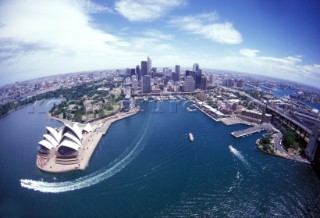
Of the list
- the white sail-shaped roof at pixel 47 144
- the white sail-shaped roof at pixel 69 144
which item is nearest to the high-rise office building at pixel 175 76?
the white sail-shaped roof at pixel 69 144

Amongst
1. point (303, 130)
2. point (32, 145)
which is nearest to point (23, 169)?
point (32, 145)

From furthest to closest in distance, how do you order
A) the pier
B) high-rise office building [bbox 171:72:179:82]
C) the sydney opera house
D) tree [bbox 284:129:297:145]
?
high-rise office building [bbox 171:72:179:82] < the pier < tree [bbox 284:129:297:145] < the sydney opera house

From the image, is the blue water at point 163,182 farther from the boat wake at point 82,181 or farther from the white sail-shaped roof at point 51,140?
the white sail-shaped roof at point 51,140

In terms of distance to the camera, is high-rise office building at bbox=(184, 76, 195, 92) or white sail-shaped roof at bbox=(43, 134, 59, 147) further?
high-rise office building at bbox=(184, 76, 195, 92)

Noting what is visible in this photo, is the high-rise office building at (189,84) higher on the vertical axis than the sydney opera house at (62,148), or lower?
higher

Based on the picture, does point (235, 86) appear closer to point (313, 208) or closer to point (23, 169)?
point (313, 208)

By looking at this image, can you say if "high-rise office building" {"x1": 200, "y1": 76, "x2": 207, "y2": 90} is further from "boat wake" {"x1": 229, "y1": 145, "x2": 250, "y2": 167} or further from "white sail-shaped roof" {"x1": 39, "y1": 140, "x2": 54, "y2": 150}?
"white sail-shaped roof" {"x1": 39, "y1": 140, "x2": 54, "y2": 150}

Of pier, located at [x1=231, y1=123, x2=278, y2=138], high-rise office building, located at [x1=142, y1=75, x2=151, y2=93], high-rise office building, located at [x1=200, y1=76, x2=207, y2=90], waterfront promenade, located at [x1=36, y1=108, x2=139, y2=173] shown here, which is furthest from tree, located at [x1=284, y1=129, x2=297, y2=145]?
high-rise office building, located at [x1=142, y1=75, x2=151, y2=93]
